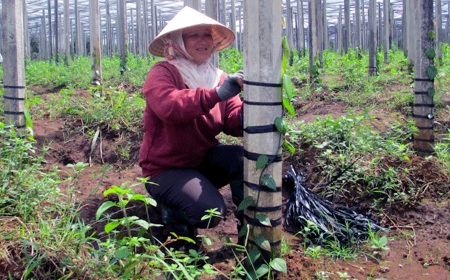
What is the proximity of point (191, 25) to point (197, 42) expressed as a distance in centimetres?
15

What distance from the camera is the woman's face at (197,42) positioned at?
241 centimetres

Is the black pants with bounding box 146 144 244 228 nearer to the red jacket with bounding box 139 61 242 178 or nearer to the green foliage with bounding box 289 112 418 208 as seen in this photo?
the red jacket with bounding box 139 61 242 178

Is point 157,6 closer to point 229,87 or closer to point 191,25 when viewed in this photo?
point 191,25

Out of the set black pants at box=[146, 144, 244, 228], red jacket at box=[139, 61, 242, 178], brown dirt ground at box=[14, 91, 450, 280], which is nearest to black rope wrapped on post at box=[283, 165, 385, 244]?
brown dirt ground at box=[14, 91, 450, 280]

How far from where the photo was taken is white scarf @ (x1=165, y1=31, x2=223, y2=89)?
2.42 m

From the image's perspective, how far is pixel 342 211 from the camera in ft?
9.39

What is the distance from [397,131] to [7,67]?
3.16 meters

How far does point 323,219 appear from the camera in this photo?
2725mm

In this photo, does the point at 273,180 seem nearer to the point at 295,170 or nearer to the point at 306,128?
the point at 295,170

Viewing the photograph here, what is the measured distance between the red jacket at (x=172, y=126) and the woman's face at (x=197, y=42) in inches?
5.2

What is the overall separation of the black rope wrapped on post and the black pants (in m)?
0.48

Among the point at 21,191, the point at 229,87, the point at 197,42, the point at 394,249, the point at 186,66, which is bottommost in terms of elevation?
the point at 394,249

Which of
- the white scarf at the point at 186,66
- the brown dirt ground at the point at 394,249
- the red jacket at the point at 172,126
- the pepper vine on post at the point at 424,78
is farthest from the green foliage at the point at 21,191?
the pepper vine on post at the point at 424,78

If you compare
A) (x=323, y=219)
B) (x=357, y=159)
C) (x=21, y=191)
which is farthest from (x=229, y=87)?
(x=357, y=159)
